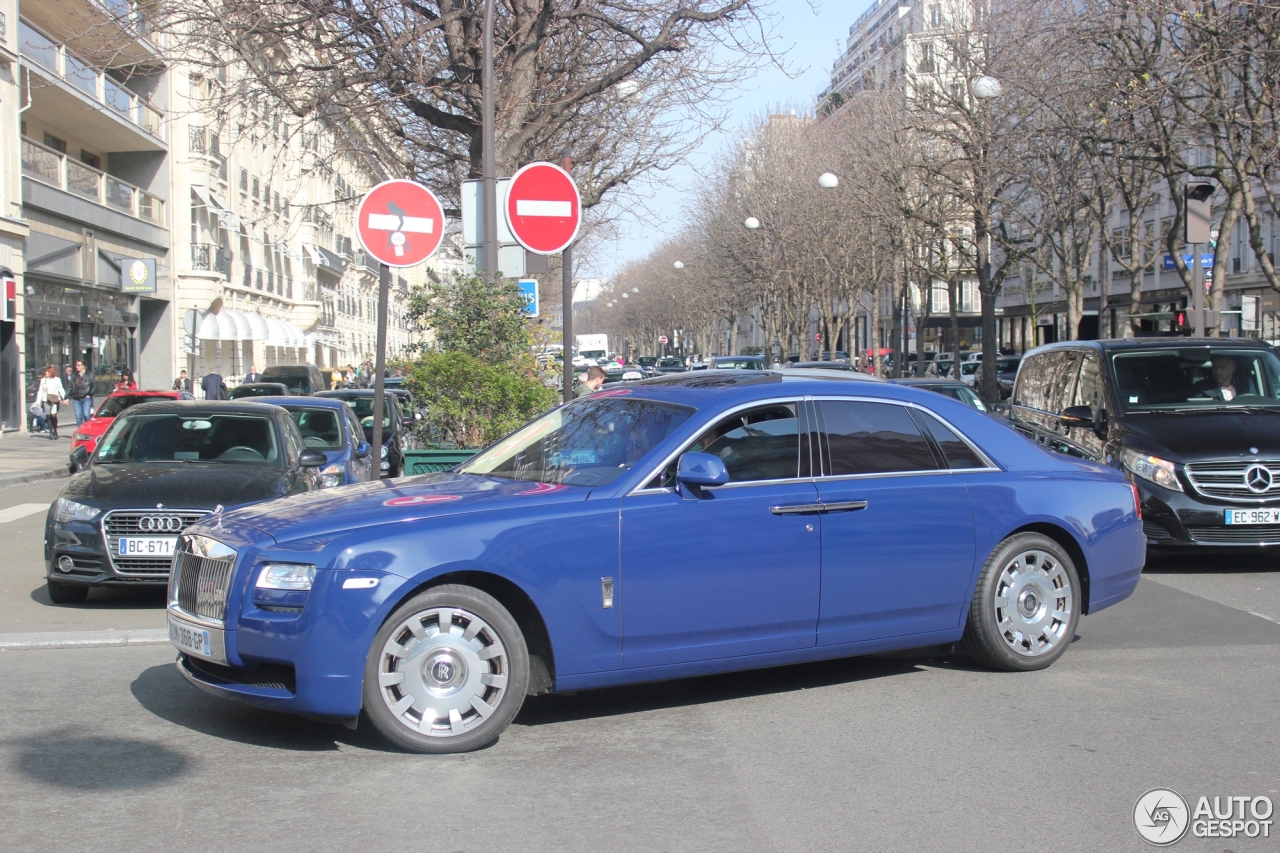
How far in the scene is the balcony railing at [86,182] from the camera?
3139 cm

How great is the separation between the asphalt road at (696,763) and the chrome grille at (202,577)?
58 cm

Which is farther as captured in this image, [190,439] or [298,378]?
[298,378]

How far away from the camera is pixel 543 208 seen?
1050 centimetres

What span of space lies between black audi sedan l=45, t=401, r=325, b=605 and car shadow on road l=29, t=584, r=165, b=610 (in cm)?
13

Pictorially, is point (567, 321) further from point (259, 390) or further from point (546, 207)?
point (259, 390)

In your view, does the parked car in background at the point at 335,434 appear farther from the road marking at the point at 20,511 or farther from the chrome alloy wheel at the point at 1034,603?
the chrome alloy wheel at the point at 1034,603

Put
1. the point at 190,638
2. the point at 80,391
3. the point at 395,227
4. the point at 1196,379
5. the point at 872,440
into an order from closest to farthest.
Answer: the point at 190,638 < the point at 872,440 < the point at 395,227 < the point at 1196,379 < the point at 80,391

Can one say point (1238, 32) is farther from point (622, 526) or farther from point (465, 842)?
point (465, 842)

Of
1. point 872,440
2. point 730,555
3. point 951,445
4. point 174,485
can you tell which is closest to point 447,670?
point 730,555

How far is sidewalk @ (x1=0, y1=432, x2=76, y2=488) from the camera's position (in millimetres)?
21109

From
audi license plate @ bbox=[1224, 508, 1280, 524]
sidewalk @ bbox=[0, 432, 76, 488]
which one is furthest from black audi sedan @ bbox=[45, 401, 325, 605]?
sidewalk @ bbox=[0, 432, 76, 488]

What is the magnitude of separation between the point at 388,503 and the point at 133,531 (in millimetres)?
3979

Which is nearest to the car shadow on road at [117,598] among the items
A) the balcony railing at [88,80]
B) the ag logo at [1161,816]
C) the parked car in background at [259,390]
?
the ag logo at [1161,816]

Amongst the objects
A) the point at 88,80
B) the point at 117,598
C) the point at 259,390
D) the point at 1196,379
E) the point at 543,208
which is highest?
the point at 88,80
